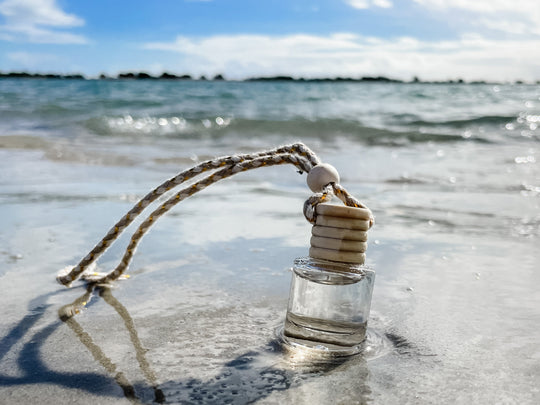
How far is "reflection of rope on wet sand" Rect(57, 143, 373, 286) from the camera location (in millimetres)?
1334

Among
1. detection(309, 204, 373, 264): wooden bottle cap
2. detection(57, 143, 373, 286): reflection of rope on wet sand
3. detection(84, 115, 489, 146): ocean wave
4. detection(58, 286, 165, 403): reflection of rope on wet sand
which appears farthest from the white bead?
detection(84, 115, 489, 146): ocean wave

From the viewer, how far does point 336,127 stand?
928cm

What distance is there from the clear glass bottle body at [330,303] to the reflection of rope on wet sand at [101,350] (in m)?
0.32

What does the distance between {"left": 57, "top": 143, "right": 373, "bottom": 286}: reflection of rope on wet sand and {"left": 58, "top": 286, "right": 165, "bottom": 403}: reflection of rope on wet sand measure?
0.07m

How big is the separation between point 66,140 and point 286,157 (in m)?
6.15

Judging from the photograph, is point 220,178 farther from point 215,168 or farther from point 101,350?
point 101,350

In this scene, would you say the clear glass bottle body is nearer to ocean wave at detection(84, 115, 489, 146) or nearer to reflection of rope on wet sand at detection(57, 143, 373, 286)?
reflection of rope on wet sand at detection(57, 143, 373, 286)

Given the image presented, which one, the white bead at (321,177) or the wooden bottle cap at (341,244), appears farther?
the white bead at (321,177)

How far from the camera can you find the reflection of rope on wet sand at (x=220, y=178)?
1.33m

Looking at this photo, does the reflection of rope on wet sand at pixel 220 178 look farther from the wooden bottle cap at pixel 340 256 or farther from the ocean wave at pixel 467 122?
the ocean wave at pixel 467 122

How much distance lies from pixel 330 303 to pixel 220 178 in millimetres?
411

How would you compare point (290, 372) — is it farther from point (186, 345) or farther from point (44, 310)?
point (44, 310)

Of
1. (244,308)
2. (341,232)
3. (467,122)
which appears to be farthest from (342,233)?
(467,122)

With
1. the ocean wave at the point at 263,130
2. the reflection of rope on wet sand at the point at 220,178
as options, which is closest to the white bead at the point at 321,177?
the reflection of rope on wet sand at the point at 220,178
